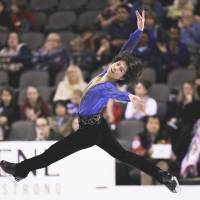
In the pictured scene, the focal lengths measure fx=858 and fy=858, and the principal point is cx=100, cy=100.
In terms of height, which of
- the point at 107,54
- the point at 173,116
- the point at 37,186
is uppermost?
the point at 107,54

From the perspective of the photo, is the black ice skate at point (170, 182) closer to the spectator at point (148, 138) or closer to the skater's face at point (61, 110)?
the spectator at point (148, 138)

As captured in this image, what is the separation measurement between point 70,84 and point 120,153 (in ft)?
15.0

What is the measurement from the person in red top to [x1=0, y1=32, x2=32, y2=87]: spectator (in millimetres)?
1104

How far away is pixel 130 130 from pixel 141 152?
2.81 feet

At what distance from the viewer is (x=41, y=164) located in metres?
8.10

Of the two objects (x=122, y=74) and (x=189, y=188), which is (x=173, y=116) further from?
(x=122, y=74)

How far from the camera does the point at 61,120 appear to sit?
11.8m

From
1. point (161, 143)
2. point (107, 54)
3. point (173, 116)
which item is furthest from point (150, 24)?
point (161, 143)

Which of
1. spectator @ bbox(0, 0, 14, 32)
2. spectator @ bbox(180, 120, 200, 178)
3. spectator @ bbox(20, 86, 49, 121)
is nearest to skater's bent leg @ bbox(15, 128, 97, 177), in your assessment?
spectator @ bbox(180, 120, 200, 178)

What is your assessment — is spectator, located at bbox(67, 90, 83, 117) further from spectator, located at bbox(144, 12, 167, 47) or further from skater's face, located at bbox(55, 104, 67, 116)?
spectator, located at bbox(144, 12, 167, 47)

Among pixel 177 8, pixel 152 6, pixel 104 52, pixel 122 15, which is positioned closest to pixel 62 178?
pixel 104 52

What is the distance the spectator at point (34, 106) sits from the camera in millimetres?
12164

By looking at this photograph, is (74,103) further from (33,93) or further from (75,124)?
(75,124)

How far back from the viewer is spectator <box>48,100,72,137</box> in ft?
37.2
